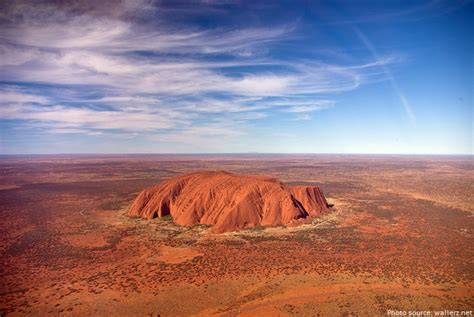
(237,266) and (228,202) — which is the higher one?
(228,202)

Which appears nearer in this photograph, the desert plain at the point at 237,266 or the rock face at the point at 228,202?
the desert plain at the point at 237,266

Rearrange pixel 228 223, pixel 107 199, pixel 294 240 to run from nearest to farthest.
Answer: pixel 294 240 < pixel 228 223 < pixel 107 199

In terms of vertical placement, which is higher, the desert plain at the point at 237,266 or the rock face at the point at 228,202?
the rock face at the point at 228,202

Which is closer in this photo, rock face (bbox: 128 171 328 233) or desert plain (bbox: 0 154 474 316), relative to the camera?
desert plain (bbox: 0 154 474 316)

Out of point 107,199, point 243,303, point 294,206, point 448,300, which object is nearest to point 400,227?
point 294,206

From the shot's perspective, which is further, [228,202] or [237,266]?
[228,202]

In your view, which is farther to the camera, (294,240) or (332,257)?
(294,240)

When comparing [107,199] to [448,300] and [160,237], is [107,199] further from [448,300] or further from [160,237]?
[448,300]

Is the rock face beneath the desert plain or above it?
above
